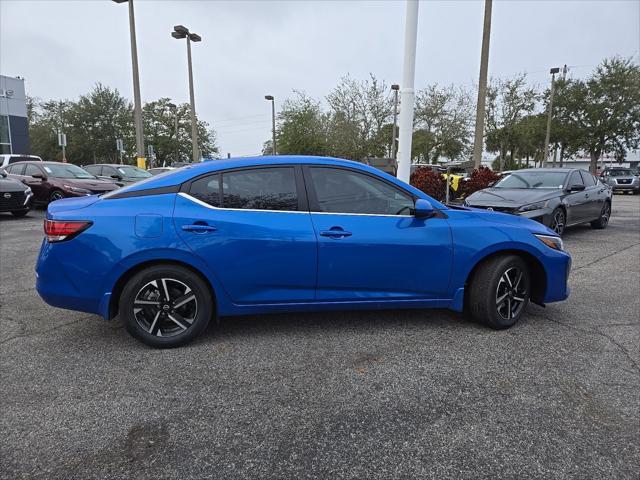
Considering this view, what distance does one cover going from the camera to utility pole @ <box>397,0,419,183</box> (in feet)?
23.3

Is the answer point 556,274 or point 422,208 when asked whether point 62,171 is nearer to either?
point 422,208

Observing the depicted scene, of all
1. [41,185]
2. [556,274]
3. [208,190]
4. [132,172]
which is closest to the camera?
[208,190]

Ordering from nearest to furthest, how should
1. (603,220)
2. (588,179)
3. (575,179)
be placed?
(575,179) < (588,179) < (603,220)

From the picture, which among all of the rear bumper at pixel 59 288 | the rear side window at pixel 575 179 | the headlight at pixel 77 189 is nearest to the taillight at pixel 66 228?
the rear bumper at pixel 59 288

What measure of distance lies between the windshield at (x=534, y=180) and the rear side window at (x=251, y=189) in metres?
6.98

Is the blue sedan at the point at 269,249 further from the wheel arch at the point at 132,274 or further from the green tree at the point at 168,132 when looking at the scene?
the green tree at the point at 168,132

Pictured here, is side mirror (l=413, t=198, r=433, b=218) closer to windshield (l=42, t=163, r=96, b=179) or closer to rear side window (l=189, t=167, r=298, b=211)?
rear side window (l=189, t=167, r=298, b=211)

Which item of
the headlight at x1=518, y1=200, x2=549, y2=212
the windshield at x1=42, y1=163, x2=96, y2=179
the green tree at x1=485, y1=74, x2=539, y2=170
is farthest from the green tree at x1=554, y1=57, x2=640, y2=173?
the windshield at x1=42, y1=163, x2=96, y2=179

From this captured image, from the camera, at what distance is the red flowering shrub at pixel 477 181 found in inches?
455

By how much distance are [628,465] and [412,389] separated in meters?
1.18

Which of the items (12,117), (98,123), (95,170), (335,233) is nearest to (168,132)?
(98,123)

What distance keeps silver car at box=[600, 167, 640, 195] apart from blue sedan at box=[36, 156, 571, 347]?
26.0 metres

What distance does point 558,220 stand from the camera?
8.52 meters

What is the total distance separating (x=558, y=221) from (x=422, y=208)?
20.0ft
